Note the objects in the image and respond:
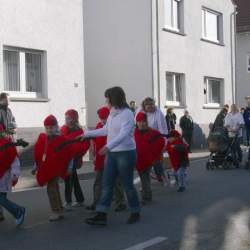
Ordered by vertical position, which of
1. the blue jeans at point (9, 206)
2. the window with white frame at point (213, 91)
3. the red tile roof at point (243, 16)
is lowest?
the blue jeans at point (9, 206)

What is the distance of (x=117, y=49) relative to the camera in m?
22.6

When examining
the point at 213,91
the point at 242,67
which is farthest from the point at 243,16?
the point at 213,91

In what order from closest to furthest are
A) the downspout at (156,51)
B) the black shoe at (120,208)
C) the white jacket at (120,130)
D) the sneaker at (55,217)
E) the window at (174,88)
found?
the white jacket at (120,130), the sneaker at (55,217), the black shoe at (120,208), the downspout at (156,51), the window at (174,88)

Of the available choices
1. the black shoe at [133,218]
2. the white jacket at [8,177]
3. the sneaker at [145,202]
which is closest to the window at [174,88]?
the sneaker at [145,202]

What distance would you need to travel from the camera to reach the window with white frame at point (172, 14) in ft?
76.5

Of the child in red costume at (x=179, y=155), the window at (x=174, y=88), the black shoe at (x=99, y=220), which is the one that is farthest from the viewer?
the window at (x=174, y=88)

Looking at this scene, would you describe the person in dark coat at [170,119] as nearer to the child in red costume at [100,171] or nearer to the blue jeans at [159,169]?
the blue jeans at [159,169]

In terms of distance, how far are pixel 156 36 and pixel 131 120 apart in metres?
14.8

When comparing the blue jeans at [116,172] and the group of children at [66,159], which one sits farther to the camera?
the group of children at [66,159]

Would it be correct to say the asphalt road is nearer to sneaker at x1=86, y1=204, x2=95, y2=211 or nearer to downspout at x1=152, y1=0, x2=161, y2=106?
sneaker at x1=86, y1=204, x2=95, y2=211

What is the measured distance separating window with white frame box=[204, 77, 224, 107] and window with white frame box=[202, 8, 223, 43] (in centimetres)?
190

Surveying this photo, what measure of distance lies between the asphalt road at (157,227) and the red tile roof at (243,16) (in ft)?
82.0

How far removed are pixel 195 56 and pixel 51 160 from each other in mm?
17587

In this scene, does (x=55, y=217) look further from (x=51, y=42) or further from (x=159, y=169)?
(x=51, y=42)
